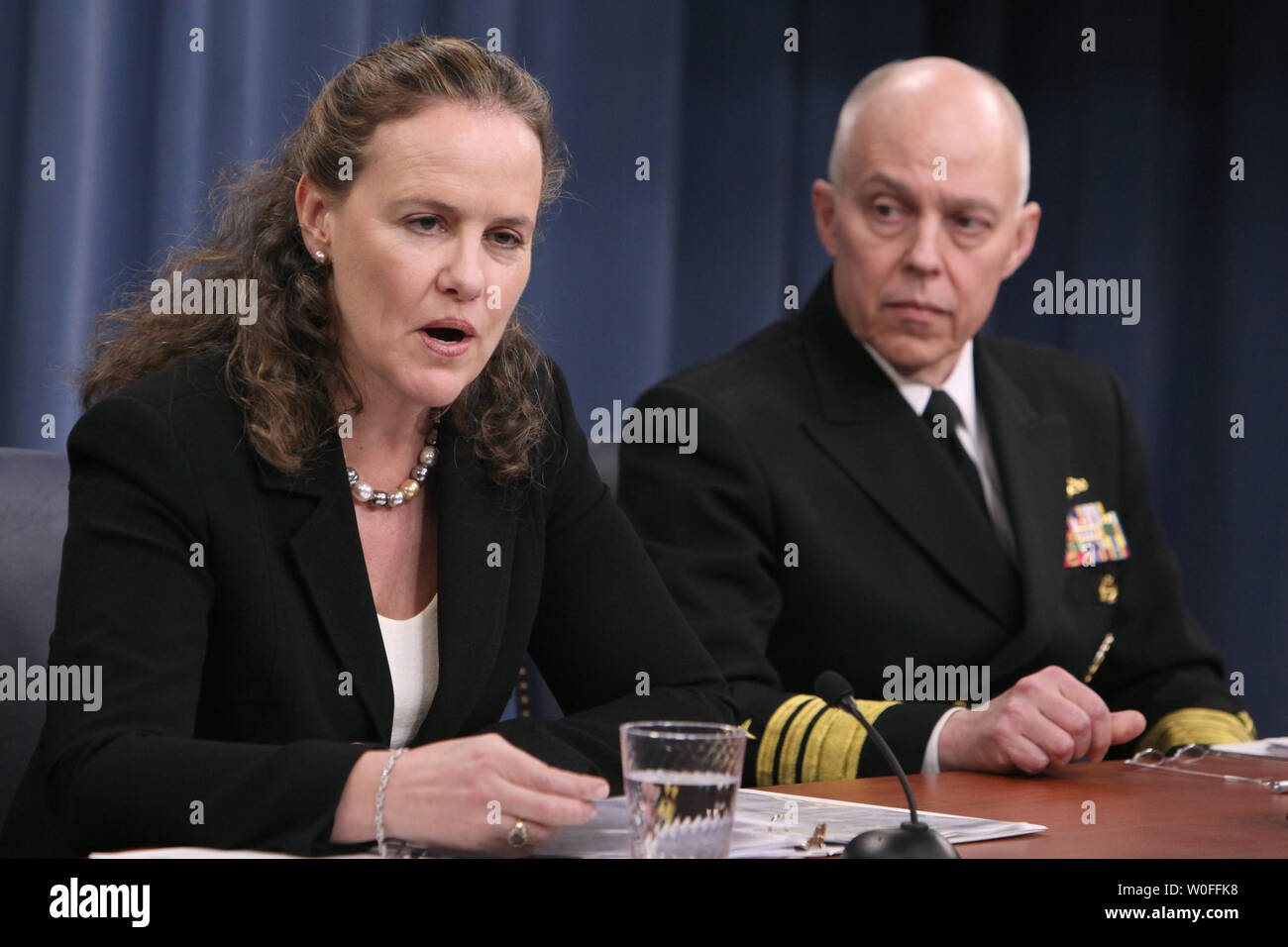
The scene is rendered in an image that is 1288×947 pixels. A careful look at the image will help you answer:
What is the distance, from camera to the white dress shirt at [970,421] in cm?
212

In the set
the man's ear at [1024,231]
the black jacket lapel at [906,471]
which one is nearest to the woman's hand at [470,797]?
the black jacket lapel at [906,471]

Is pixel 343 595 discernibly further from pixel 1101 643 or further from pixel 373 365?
pixel 1101 643

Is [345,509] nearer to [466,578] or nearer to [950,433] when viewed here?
[466,578]

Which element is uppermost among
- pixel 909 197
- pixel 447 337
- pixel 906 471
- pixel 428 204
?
pixel 909 197

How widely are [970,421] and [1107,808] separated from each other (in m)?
0.93

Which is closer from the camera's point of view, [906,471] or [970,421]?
[906,471]

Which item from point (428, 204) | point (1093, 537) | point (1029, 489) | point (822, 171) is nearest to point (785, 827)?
point (428, 204)

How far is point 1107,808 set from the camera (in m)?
1.35

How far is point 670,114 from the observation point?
124 inches

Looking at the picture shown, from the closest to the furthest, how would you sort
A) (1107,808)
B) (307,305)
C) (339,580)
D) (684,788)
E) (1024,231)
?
(684,788) < (1107,808) < (339,580) < (307,305) < (1024,231)
